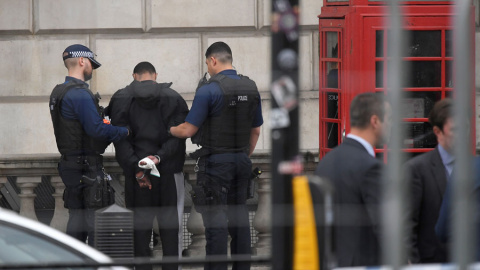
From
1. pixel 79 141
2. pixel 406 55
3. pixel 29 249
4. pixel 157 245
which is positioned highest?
pixel 406 55

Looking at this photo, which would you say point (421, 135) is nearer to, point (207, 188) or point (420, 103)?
point (420, 103)

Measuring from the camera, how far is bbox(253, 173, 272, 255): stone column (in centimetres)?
598

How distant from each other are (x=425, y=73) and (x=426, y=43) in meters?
0.20

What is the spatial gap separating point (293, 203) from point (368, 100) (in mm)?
1329

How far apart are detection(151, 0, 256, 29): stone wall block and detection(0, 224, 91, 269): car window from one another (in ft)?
22.6

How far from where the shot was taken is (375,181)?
3703 mm

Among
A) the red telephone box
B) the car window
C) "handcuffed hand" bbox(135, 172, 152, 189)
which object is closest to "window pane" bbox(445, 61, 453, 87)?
the red telephone box

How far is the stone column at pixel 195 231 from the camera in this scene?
5.94m

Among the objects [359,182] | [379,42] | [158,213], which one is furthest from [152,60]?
[359,182]

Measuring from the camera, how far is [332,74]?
6773mm

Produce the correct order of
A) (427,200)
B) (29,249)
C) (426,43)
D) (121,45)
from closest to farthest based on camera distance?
1. (29,249)
2. (427,200)
3. (426,43)
4. (121,45)

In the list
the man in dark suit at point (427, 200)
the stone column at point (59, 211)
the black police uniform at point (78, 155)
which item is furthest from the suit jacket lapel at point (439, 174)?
the stone column at point (59, 211)

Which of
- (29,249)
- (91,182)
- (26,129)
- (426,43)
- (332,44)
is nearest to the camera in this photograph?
(29,249)

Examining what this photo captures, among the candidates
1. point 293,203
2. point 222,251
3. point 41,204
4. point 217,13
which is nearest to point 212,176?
point 222,251
